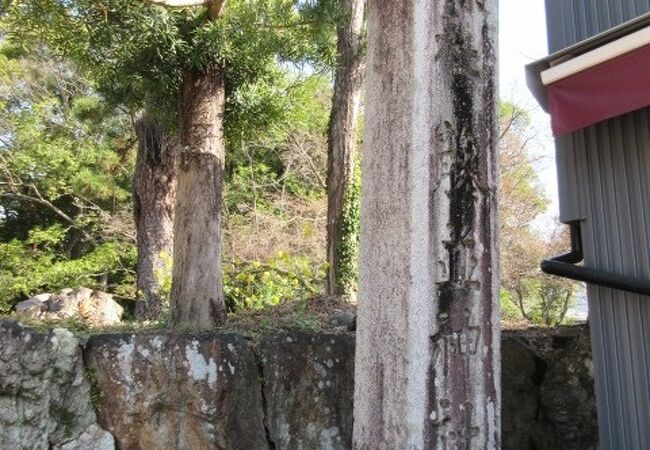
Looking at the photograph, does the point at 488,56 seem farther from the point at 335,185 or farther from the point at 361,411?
the point at 335,185

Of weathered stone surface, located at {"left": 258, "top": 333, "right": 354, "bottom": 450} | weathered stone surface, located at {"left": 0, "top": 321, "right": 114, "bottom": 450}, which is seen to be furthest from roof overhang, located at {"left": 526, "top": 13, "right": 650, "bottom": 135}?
weathered stone surface, located at {"left": 0, "top": 321, "right": 114, "bottom": 450}

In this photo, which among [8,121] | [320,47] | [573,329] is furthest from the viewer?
[8,121]

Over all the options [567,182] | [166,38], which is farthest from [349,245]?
[567,182]

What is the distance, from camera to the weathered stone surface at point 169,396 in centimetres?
353

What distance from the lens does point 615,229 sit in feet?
12.7

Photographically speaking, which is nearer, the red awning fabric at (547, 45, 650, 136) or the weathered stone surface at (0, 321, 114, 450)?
the red awning fabric at (547, 45, 650, 136)

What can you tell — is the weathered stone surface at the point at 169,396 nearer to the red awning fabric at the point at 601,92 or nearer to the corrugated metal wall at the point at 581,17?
the red awning fabric at the point at 601,92

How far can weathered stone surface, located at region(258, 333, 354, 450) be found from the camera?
12.2 ft

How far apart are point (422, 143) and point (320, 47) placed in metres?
2.83

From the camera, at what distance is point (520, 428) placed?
4.39 metres

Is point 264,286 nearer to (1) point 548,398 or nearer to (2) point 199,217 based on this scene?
(2) point 199,217

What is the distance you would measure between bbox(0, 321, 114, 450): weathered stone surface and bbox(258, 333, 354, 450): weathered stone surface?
91 centimetres

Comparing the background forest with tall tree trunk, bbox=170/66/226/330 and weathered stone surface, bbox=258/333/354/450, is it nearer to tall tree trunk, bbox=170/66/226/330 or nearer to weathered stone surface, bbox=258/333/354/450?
tall tree trunk, bbox=170/66/226/330

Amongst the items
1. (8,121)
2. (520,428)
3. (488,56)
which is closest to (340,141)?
(520,428)
